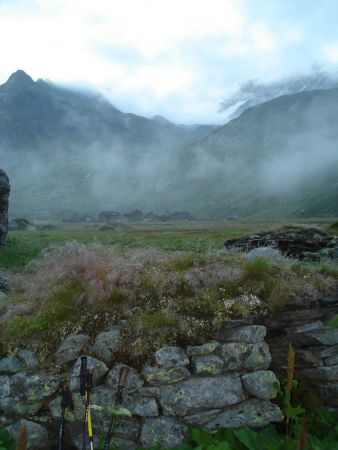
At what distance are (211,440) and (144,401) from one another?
4.90 ft

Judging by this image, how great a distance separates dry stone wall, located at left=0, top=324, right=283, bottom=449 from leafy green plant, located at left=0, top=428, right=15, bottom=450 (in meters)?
0.29

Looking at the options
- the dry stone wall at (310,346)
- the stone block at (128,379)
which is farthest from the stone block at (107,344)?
the dry stone wall at (310,346)

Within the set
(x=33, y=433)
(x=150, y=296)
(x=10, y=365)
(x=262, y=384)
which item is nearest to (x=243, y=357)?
(x=262, y=384)

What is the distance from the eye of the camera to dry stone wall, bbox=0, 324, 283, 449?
782cm

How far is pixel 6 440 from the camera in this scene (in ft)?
24.8

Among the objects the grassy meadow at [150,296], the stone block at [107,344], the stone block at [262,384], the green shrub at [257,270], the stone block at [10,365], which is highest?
the green shrub at [257,270]

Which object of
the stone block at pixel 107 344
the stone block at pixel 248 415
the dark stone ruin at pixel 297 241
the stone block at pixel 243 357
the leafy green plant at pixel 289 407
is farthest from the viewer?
the dark stone ruin at pixel 297 241

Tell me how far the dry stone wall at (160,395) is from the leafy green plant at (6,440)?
289 mm

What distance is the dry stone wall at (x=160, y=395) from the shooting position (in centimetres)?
782

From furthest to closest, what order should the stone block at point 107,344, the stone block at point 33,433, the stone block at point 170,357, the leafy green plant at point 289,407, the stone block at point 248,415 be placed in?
1. the stone block at point 107,344
2. the stone block at point 170,357
3. the stone block at point 248,415
4. the stone block at point 33,433
5. the leafy green plant at point 289,407

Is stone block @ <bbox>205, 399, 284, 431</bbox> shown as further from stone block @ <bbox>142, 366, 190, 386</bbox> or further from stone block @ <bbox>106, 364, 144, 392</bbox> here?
stone block @ <bbox>106, 364, 144, 392</bbox>

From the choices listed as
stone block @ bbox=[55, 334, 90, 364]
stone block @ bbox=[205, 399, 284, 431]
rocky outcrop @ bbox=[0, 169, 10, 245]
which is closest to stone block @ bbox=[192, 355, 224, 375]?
stone block @ bbox=[205, 399, 284, 431]

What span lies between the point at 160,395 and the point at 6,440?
3105mm

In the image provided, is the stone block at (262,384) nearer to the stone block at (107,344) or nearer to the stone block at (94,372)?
the stone block at (107,344)
